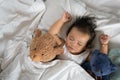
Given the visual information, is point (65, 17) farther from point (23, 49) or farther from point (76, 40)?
point (23, 49)

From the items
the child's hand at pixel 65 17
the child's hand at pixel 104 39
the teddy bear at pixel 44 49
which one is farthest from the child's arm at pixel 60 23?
the child's hand at pixel 104 39

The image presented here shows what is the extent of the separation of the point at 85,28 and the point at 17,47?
41 cm

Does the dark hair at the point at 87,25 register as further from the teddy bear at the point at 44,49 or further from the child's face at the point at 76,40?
the teddy bear at the point at 44,49

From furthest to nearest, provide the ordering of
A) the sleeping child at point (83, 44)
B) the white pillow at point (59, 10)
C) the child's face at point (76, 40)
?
the white pillow at point (59, 10), the child's face at point (76, 40), the sleeping child at point (83, 44)

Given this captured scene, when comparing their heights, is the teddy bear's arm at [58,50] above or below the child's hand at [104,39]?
below

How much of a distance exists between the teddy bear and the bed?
52mm

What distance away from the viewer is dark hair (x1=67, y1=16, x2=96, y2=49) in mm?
1312

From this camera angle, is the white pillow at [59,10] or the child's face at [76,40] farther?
the white pillow at [59,10]

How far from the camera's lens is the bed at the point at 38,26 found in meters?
1.26

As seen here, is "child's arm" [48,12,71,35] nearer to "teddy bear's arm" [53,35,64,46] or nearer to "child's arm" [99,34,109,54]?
"teddy bear's arm" [53,35,64,46]

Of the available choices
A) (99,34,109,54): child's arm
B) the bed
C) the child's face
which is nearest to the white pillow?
the bed

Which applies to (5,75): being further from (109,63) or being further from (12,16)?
(109,63)

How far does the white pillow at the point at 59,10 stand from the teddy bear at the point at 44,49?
189 millimetres

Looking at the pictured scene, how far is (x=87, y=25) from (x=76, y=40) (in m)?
0.10
